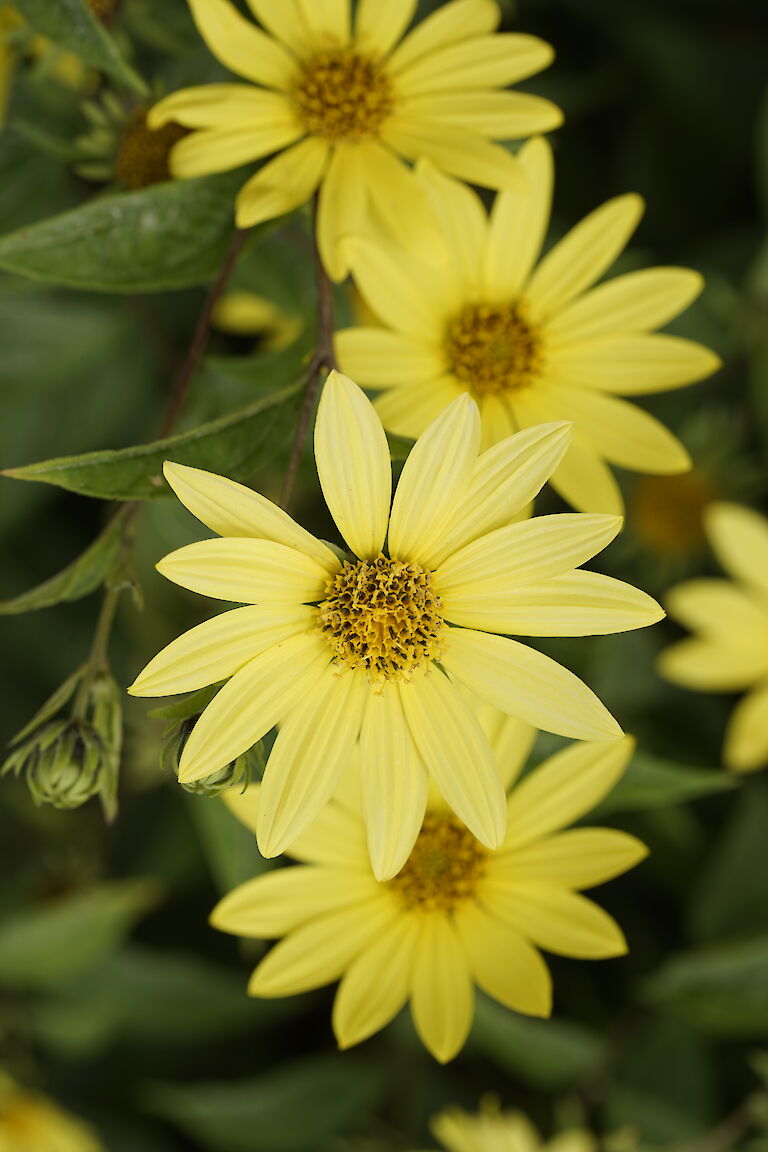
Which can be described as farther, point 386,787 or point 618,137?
point 618,137

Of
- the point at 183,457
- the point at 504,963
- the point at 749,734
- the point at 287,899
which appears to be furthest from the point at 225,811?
the point at 749,734

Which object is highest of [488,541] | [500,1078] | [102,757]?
[488,541]

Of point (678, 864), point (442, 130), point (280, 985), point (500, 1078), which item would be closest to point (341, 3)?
point (442, 130)

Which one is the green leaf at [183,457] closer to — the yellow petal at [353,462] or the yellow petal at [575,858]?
the yellow petal at [353,462]

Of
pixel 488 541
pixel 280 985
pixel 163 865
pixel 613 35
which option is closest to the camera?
pixel 488 541

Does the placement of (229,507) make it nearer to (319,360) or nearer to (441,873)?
(319,360)

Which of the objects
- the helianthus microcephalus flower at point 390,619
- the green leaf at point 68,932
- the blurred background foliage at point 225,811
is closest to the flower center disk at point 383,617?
the helianthus microcephalus flower at point 390,619

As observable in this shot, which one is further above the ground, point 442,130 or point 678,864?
point 442,130

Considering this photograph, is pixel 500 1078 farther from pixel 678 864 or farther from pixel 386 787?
pixel 386 787
